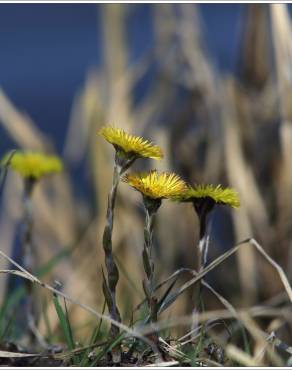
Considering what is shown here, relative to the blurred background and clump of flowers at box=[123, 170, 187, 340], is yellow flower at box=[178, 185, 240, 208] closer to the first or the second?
clump of flowers at box=[123, 170, 187, 340]

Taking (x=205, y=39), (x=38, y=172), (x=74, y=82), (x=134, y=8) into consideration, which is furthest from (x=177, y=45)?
(x=74, y=82)

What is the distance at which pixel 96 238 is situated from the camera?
2.99 meters

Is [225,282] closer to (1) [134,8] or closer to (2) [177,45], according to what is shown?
(2) [177,45]

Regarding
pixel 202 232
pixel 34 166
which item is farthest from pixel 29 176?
pixel 202 232

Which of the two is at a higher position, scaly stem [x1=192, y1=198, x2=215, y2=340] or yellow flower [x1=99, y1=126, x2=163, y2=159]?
yellow flower [x1=99, y1=126, x2=163, y2=159]

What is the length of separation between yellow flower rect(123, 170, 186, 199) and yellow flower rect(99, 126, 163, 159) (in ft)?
0.08

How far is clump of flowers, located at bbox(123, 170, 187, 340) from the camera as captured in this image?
0.73m

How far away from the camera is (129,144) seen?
730 millimetres

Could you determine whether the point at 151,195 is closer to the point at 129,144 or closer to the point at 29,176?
the point at 129,144

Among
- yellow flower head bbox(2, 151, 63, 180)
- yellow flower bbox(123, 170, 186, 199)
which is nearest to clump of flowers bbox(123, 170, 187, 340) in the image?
yellow flower bbox(123, 170, 186, 199)

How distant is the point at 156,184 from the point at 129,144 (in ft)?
0.16

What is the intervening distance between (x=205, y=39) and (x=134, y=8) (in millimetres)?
403

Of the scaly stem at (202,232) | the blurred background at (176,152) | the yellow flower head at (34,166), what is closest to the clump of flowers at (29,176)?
the yellow flower head at (34,166)

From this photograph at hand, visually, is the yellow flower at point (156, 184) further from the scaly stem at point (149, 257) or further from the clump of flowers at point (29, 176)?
the clump of flowers at point (29, 176)
